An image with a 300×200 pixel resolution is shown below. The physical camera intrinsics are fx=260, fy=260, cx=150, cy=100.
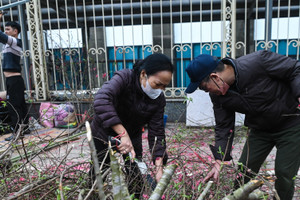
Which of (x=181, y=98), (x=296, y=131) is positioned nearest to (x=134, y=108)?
(x=296, y=131)

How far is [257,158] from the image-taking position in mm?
2158

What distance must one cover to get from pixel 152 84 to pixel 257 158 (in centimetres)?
109

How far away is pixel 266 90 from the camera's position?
191cm

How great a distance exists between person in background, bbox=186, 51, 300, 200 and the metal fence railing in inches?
140

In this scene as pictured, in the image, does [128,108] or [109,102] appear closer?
[109,102]

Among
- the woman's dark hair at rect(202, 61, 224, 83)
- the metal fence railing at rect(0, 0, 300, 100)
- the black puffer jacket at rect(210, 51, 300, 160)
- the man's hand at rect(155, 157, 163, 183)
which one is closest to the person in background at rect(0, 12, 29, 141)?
the metal fence railing at rect(0, 0, 300, 100)

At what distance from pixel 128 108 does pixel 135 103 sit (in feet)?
0.24

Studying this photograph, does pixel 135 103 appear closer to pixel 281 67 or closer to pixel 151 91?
pixel 151 91

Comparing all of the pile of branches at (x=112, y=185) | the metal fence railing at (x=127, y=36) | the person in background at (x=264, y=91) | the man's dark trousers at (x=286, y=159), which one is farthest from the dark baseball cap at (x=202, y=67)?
the metal fence railing at (x=127, y=36)

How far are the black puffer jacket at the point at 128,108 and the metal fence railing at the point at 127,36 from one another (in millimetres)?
3538

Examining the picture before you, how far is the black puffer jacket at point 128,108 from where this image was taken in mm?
1805

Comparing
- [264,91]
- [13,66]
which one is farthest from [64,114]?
[264,91]

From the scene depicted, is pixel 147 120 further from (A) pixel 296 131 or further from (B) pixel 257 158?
(A) pixel 296 131

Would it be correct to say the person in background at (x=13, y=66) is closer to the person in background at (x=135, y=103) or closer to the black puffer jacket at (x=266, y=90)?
the person in background at (x=135, y=103)
